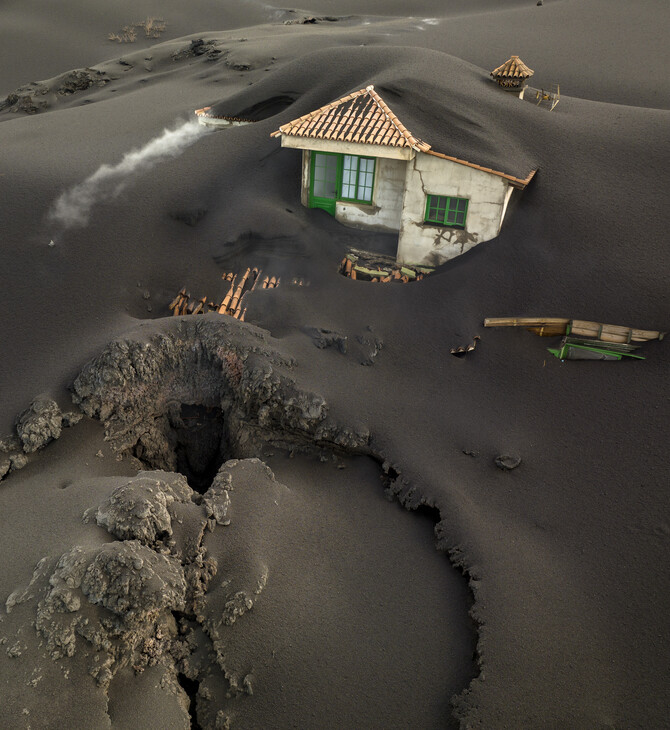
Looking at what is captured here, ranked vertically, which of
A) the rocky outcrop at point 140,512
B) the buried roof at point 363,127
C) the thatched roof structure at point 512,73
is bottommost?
the rocky outcrop at point 140,512

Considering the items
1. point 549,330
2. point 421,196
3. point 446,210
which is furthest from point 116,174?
point 549,330

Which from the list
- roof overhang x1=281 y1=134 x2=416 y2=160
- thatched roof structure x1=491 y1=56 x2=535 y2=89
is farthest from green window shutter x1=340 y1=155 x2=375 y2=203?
thatched roof structure x1=491 y1=56 x2=535 y2=89

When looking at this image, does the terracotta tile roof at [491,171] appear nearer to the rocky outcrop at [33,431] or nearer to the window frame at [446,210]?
the window frame at [446,210]

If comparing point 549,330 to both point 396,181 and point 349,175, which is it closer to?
point 396,181

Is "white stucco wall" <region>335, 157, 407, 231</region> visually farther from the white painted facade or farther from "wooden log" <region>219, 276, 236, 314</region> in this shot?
"wooden log" <region>219, 276, 236, 314</region>

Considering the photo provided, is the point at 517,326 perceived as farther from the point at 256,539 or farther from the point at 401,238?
the point at 256,539

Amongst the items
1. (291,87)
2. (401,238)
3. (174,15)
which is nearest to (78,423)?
(401,238)

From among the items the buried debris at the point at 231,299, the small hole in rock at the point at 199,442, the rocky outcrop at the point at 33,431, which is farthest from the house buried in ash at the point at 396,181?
the rocky outcrop at the point at 33,431
